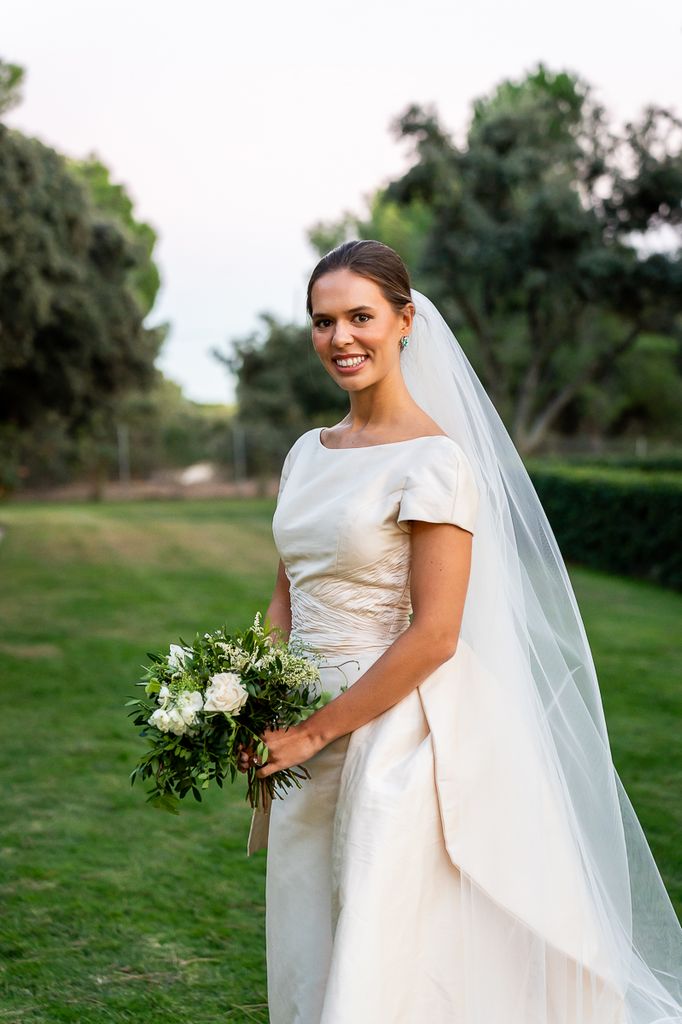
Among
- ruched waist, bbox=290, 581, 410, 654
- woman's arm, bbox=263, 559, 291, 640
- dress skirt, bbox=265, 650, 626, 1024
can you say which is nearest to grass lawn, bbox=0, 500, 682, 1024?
dress skirt, bbox=265, 650, 626, 1024

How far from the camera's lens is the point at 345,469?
2430 mm

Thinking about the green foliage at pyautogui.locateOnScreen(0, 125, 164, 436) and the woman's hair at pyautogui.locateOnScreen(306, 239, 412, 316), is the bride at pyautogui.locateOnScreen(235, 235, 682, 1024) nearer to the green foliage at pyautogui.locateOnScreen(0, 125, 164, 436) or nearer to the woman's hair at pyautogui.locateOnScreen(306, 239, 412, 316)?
the woman's hair at pyautogui.locateOnScreen(306, 239, 412, 316)

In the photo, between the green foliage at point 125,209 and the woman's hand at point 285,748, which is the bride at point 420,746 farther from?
the green foliage at point 125,209

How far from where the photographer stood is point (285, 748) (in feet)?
7.51

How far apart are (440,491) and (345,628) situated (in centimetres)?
44

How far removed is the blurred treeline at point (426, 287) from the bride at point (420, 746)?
9.01 m

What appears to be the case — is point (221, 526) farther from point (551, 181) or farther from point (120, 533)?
point (551, 181)

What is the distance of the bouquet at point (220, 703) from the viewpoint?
7.11ft

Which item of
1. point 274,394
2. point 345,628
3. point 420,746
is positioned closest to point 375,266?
point 345,628

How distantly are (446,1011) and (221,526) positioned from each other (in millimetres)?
20495

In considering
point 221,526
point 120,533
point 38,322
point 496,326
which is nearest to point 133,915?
point 38,322

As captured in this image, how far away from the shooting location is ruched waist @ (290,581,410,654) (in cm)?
245

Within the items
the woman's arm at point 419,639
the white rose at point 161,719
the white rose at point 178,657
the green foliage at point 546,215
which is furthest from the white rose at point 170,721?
the green foliage at point 546,215

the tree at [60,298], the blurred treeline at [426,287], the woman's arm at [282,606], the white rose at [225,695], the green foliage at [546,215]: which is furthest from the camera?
the green foliage at [546,215]
